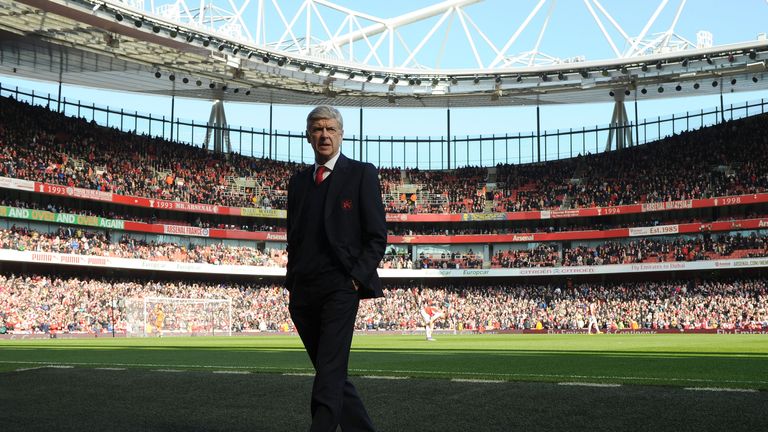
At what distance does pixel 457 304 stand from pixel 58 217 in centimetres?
2941

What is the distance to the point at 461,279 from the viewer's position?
234 feet

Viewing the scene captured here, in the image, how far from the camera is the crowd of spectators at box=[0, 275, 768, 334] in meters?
46.2

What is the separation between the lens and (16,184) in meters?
52.2

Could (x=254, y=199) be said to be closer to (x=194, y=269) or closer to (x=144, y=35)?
(x=194, y=269)

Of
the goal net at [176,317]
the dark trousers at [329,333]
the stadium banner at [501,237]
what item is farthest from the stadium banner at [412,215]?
the dark trousers at [329,333]

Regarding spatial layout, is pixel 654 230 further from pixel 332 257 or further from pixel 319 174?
pixel 332 257

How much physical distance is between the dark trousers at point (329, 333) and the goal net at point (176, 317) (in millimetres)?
41480

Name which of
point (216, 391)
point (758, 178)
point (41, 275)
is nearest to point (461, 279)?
point (758, 178)

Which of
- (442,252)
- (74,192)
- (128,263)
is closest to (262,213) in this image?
(128,263)

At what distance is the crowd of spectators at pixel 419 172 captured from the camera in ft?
188

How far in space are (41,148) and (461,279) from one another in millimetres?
35123

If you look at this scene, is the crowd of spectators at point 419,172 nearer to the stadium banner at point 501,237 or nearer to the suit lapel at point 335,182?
the stadium banner at point 501,237

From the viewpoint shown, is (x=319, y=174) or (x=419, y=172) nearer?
(x=319, y=174)

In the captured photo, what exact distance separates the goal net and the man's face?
136ft
